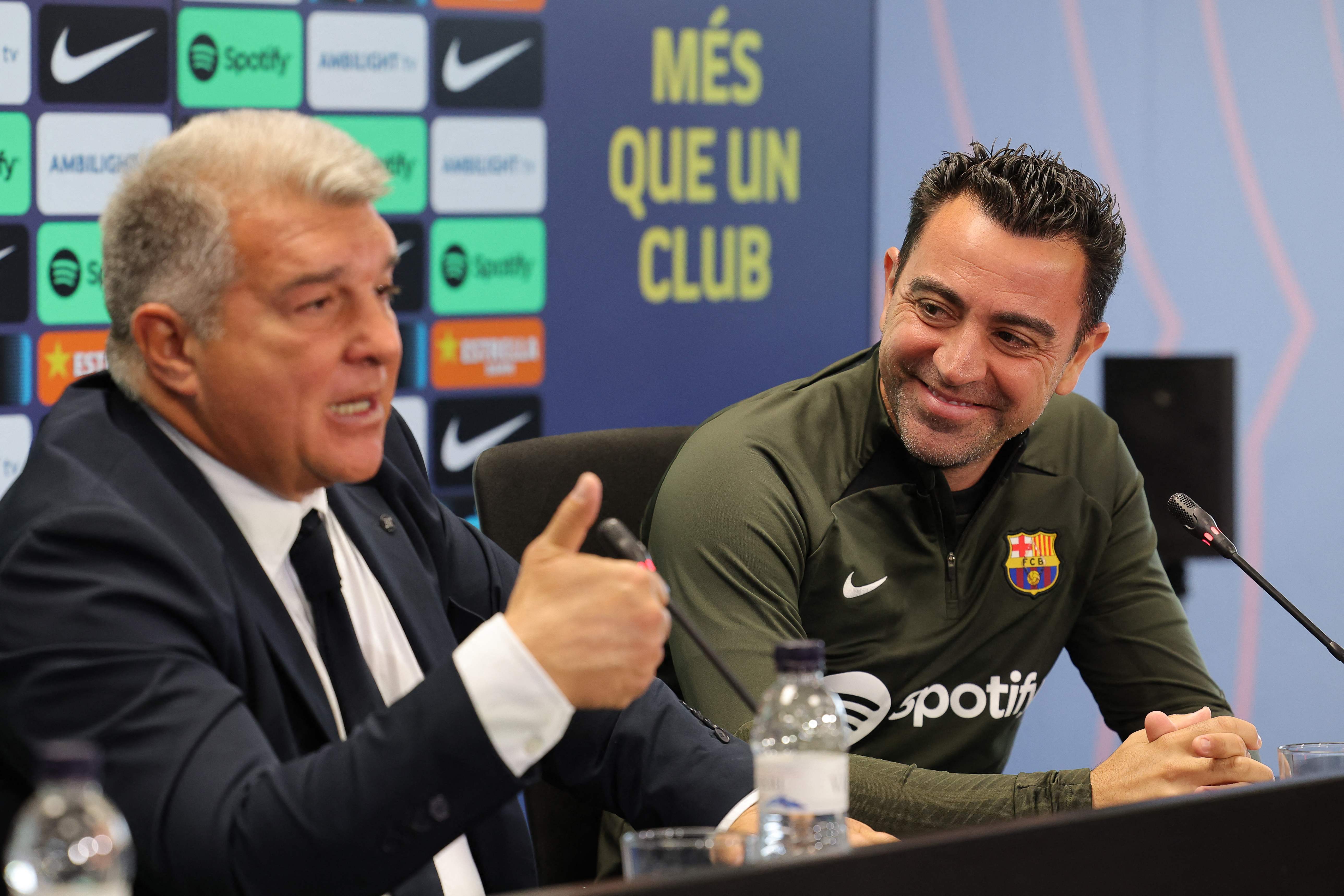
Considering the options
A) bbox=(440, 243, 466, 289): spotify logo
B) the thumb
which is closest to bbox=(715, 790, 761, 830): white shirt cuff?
the thumb

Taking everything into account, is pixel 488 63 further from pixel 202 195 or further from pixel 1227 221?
pixel 1227 221

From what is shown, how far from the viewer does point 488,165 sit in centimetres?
259

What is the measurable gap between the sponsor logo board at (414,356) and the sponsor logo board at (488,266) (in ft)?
0.16

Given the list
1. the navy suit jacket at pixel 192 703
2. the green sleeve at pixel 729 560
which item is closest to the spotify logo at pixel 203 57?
the green sleeve at pixel 729 560

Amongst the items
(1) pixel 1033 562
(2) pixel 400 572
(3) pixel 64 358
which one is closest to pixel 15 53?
(3) pixel 64 358

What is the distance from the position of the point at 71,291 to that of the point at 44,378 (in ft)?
0.46

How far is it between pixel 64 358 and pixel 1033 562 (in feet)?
4.90

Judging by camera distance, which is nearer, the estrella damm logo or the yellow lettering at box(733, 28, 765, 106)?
the estrella damm logo

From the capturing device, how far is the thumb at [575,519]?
103 centimetres

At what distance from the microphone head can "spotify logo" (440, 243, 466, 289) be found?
4.57 ft

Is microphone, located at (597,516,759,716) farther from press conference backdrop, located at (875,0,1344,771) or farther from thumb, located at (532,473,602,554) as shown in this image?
press conference backdrop, located at (875,0,1344,771)

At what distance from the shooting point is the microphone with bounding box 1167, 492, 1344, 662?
4.82 feet

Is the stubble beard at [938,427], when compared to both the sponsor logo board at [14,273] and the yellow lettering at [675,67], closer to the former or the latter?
the yellow lettering at [675,67]

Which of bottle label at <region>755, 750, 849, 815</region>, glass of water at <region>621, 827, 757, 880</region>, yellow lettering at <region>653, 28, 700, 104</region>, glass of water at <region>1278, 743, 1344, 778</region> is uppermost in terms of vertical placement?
yellow lettering at <region>653, 28, 700, 104</region>
